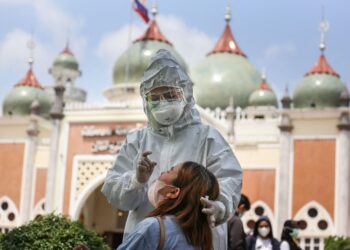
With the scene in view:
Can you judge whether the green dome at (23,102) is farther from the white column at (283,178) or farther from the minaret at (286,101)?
the white column at (283,178)

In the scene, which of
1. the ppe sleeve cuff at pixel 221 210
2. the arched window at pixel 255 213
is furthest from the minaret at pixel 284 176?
the ppe sleeve cuff at pixel 221 210

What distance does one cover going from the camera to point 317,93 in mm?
23484

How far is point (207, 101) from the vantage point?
2788cm

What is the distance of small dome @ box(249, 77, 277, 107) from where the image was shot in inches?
1050

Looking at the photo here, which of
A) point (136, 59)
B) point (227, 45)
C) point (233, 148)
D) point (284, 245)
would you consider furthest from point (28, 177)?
point (284, 245)

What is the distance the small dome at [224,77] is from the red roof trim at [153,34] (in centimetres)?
270

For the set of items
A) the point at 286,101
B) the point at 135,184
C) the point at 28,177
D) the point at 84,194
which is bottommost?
the point at 135,184

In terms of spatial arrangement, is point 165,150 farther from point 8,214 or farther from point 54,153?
point 8,214

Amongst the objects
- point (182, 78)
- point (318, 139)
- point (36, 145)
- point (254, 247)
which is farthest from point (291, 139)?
point (182, 78)

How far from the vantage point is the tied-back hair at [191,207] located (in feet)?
8.77

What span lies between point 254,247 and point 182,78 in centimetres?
381

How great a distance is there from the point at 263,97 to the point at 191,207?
79.7 feet

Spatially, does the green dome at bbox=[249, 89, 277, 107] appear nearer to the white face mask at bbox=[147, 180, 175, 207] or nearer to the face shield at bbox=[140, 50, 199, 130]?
the face shield at bbox=[140, 50, 199, 130]

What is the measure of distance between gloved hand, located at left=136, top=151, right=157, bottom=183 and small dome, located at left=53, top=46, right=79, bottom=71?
31.0 meters
